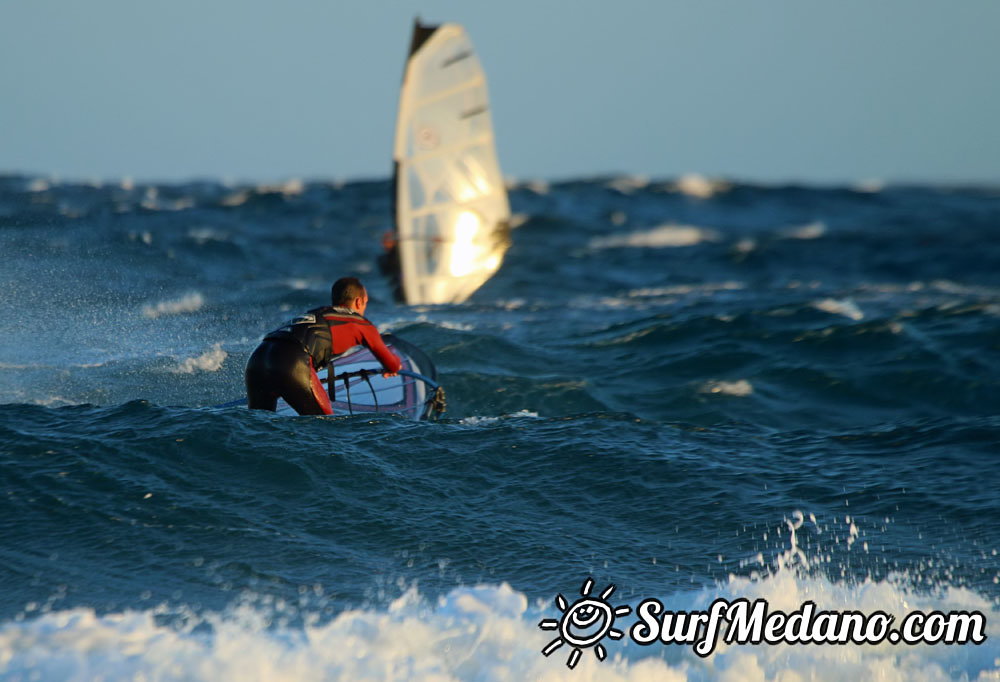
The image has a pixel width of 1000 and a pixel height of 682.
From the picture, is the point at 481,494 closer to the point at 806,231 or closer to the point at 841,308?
the point at 841,308

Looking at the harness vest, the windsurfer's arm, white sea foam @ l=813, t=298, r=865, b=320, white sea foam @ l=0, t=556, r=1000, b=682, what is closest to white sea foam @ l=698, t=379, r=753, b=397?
the windsurfer's arm

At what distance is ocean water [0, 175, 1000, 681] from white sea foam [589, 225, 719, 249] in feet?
61.3

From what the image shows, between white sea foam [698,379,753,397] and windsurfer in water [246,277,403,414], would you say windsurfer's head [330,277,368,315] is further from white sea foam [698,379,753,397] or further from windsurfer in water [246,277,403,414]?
white sea foam [698,379,753,397]

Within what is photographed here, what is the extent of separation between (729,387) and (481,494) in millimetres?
6004

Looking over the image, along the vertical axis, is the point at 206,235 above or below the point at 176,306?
below

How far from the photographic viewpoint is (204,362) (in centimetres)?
1162

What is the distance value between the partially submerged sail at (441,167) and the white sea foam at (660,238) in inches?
519

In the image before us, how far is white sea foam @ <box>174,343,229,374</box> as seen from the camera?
1120 centimetres

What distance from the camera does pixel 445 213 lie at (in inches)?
824

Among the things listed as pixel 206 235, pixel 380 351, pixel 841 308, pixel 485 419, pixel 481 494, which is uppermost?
pixel 380 351

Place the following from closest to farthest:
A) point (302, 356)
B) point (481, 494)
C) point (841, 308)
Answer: point (481, 494) < point (302, 356) < point (841, 308)

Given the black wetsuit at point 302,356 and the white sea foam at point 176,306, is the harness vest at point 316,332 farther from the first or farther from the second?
the white sea foam at point 176,306

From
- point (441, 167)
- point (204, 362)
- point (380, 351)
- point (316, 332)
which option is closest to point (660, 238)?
point (441, 167)

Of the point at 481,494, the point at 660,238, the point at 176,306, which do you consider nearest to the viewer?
the point at 481,494
